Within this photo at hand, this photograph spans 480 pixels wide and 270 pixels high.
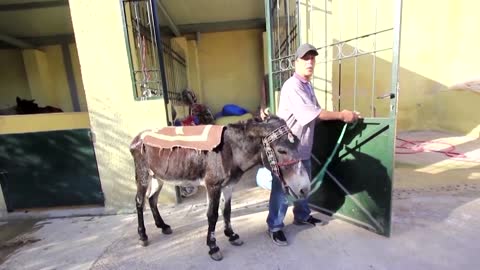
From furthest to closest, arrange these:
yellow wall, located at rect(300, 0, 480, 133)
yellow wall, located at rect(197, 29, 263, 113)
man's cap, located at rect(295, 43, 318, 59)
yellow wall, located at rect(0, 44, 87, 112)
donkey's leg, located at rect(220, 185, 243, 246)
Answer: yellow wall, located at rect(197, 29, 263, 113)
yellow wall, located at rect(0, 44, 87, 112)
yellow wall, located at rect(300, 0, 480, 133)
donkey's leg, located at rect(220, 185, 243, 246)
man's cap, located at rect(295, 43, 318, 59)

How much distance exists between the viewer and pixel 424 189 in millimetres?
3236

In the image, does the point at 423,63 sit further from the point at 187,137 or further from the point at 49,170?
the point at 49,170

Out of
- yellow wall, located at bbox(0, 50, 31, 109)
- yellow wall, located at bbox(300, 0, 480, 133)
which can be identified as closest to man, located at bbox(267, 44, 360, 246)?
yellow wall, located at bbox(300, 0, 480, 133)

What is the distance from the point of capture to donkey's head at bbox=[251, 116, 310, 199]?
1.88m

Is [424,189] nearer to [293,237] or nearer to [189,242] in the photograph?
[293,237]

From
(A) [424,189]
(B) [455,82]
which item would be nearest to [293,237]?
(A) [424,189]

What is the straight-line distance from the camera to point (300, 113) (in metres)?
2.04

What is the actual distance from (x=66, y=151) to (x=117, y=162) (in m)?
0.65

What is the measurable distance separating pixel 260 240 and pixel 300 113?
1.25 m

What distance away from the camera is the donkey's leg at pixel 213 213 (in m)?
2.07

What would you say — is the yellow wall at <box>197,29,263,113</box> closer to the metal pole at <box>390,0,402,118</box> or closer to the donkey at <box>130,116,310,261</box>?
the donkey at <box>130,116,310,261</box>

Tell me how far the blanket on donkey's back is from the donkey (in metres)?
0.04

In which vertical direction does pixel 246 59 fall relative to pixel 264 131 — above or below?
above

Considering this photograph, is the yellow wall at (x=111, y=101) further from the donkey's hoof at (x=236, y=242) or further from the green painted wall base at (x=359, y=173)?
the green painted wall base at (x=359, y=173)
